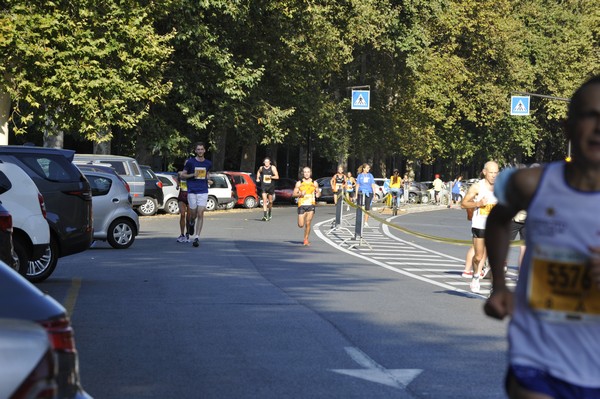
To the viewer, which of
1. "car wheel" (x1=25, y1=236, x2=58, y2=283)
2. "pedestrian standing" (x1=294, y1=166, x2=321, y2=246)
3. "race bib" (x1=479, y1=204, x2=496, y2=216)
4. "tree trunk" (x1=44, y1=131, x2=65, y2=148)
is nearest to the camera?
"race bib" (x1=479, y1=204, x2=496, y2=216)

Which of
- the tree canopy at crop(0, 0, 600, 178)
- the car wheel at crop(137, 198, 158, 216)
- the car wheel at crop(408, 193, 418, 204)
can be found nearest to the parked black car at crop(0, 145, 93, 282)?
the tree canopy at crop(0, 0, 600, 178)

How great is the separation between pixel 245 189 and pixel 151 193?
1137cm

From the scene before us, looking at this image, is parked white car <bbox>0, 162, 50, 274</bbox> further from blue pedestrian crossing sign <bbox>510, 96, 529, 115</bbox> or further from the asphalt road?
blue pedestrian crossing sign <bbox>510, 96, 529, 115</bbox>

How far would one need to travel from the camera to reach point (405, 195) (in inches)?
2771

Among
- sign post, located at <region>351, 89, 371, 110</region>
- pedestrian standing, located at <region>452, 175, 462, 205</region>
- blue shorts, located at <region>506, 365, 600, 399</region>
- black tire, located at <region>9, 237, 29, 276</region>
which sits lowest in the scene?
pedestrian standing, located at <region>452, 175, 462, 205</region>

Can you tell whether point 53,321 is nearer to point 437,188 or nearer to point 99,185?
point 99,185

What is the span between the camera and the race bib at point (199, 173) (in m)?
24.4

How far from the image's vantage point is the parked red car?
51438 mm

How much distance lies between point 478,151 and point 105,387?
71948mm

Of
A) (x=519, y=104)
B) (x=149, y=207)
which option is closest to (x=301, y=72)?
(x=149, y=207)

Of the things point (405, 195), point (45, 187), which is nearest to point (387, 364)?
point (45, 187)

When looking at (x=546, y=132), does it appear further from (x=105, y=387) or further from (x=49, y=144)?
(x=105, y=387)

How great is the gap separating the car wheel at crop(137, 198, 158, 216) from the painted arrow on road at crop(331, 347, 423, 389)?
31772 millimetres

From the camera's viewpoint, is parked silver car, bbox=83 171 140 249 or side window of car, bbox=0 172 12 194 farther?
parked silver car, bbox=83 171 140 249
